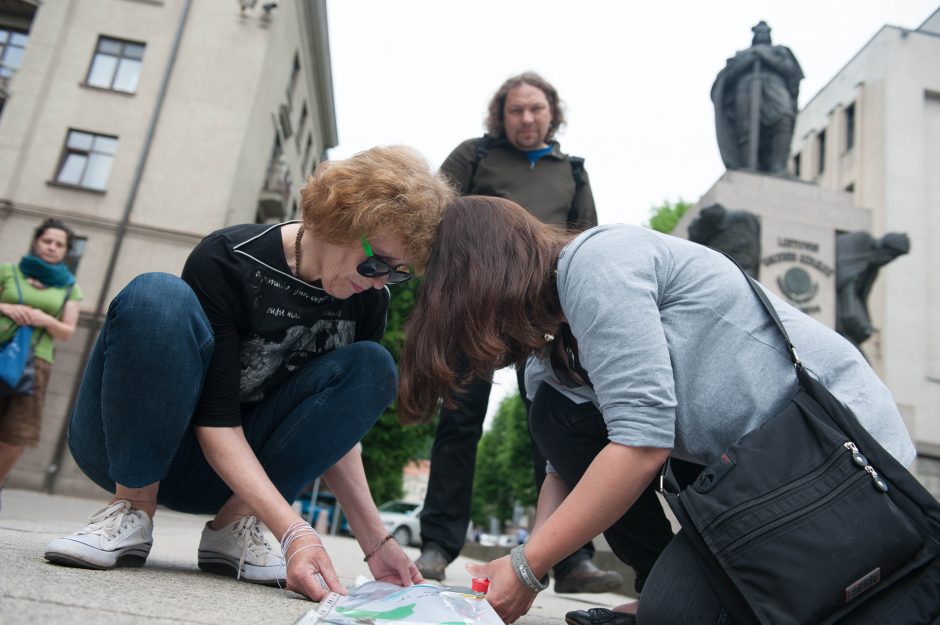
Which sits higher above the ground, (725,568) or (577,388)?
(577,388)

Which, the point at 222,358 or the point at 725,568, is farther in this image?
the point at 222,358

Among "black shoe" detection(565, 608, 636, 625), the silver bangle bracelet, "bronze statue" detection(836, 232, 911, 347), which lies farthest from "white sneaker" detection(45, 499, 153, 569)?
"bronze statue" detection(836, 232, 911, 347)

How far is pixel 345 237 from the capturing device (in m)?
1.80

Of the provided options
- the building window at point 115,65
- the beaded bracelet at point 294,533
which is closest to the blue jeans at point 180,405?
the beaded bracelet at point 294,533

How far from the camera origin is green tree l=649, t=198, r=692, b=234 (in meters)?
26.8

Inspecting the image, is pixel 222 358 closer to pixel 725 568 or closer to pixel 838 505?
pixel 725 568

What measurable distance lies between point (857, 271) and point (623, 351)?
578 centimetres

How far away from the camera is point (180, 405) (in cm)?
166

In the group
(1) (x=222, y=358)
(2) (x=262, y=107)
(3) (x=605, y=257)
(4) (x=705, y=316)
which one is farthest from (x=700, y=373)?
(2) (x=262, y=107)

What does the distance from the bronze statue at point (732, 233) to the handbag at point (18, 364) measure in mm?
4841

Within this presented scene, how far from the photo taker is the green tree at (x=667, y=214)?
26833 millimetres

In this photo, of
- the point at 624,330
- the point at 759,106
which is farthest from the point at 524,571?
the point at 759,106

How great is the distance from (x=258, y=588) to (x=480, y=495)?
4072cm

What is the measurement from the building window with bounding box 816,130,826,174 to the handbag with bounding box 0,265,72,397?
86.6 feet
